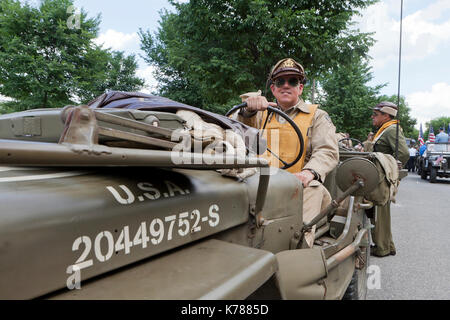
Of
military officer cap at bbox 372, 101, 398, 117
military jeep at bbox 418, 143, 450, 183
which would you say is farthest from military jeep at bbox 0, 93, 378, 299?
military jeep at bbox 418, 143, 450, 183

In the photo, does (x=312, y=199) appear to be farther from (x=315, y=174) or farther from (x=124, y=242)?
(x=124, y=242)

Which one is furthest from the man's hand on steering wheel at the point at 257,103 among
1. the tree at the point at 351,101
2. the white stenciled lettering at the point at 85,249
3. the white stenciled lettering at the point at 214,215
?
the tree at the point at 351,101

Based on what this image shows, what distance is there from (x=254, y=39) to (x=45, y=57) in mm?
9813

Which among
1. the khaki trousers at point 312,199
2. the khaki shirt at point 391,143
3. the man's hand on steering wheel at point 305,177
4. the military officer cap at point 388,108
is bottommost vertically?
the khaki trousers at point 312,199

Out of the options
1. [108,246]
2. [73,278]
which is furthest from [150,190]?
[73,278]

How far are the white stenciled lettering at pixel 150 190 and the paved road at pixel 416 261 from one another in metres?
2.74

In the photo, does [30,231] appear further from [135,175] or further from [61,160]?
[135,175]

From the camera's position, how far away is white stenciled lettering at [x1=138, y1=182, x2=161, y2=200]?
3.64ft

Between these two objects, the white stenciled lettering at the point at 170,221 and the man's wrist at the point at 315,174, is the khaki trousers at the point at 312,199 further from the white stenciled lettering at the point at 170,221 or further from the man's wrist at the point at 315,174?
the white stenciled lettering at the point at 170,221

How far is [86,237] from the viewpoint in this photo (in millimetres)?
896

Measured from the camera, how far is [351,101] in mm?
21875

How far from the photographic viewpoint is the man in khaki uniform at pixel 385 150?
4.37 meters

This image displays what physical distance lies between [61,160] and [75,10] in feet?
57.3
